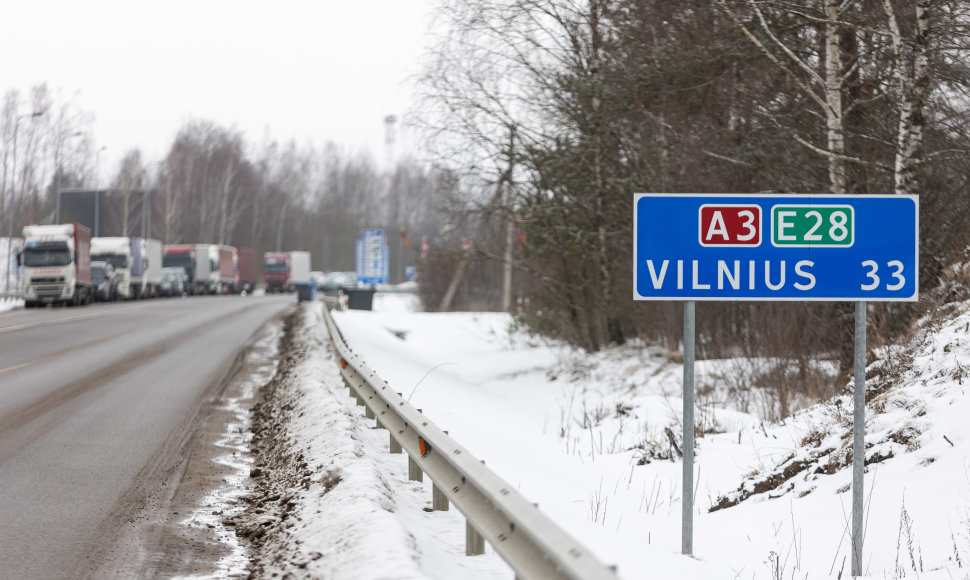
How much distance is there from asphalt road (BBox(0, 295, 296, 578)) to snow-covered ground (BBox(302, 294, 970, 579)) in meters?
1.41

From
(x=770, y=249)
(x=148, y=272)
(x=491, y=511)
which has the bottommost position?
(x=491, y=511)

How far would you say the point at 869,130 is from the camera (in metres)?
13.7

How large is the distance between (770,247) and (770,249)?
0.01 meters

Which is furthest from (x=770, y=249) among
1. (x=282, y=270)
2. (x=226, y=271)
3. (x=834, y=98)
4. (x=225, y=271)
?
(x=282, y=270)

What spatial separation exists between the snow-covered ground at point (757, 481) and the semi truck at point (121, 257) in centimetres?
4014

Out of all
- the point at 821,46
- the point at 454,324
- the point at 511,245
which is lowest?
the point at 454,324

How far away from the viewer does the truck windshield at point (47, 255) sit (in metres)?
40.2

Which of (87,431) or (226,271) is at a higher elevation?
(226,271)

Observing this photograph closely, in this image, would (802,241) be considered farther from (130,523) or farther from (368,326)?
(368,326)

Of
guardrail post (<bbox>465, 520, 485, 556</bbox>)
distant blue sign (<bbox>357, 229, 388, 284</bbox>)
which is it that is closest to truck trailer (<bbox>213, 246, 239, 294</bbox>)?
distant blue sign (<bbox>357, 229, 388, 284</bbox>)

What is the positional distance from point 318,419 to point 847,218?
5.40 metres

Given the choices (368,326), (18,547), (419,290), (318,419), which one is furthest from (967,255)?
(419,290)

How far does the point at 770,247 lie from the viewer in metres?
6.14

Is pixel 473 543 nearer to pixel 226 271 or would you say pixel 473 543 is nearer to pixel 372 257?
pixel 372 257
